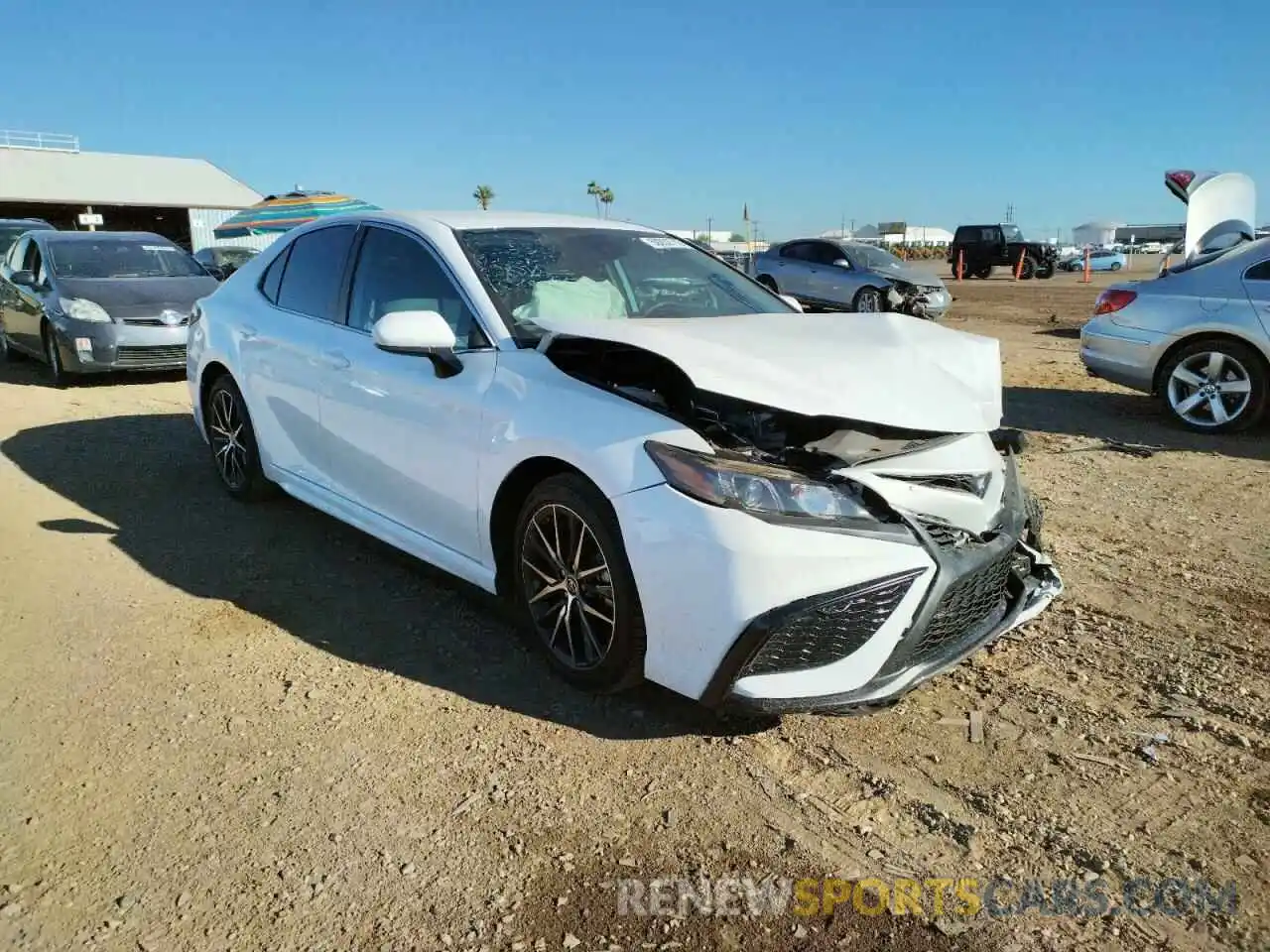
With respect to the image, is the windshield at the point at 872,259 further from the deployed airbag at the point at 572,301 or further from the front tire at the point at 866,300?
the deployed airbag at the point at 572,301

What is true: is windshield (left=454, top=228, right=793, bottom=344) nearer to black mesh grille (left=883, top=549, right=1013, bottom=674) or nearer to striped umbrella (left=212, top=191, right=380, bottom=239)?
black mesh grille (left=883, top=549, right=1013, bottom=674)

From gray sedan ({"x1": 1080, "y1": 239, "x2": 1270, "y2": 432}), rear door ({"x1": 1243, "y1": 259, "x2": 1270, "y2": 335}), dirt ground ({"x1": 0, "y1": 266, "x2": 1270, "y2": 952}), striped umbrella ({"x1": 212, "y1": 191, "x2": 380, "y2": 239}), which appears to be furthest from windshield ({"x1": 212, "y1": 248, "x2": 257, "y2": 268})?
rear door ({"x1": 1243, "y1": 259, "x2": 1270, "y2": 335})

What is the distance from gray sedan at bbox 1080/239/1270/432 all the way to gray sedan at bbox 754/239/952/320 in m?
7.83

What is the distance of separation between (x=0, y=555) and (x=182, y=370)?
5.73 meters

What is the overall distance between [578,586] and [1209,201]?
9334 mm

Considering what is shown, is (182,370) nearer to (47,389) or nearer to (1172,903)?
(47,389)

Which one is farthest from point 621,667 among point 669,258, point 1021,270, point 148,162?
point 148,162

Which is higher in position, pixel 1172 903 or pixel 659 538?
pixel 659 538

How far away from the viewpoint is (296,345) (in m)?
4.45

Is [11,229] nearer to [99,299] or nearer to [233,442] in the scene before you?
[99,299]

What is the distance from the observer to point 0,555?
4594 mm

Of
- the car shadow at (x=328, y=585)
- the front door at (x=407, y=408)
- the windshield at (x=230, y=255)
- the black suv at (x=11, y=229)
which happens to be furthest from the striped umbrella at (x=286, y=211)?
the front door at (x=407, y=408)

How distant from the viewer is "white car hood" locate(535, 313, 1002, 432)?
2.87 m

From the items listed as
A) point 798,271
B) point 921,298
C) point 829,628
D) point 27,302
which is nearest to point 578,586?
point 829,628
